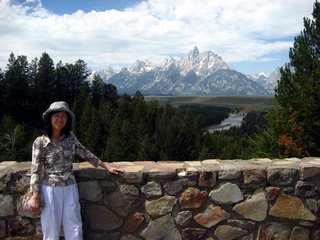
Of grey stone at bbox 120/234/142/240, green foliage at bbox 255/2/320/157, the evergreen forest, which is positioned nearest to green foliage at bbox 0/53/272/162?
the evergreen forest

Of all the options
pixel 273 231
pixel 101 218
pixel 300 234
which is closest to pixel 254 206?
pixel 273 231

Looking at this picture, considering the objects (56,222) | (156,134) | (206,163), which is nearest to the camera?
(56,222)

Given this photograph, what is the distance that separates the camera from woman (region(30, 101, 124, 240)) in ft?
11.9

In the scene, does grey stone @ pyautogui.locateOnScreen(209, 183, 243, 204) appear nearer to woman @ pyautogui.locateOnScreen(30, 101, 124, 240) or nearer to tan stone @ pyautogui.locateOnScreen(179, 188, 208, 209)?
tan stone @ pyautogui.locateOnScreen(179, 188, 208, 209)

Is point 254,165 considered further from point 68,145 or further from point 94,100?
point 94,100

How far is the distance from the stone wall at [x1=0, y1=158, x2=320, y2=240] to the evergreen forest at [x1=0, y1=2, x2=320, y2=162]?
59.0ft

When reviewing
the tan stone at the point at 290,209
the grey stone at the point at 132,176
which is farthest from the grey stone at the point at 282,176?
the grey stone at the point at 132,176

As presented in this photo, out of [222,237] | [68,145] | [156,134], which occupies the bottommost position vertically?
[156,134]

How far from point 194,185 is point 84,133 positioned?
47.5 meters

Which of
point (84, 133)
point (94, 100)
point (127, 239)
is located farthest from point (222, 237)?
point (94, 100)

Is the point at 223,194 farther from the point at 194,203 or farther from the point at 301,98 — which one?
the point at 301,98

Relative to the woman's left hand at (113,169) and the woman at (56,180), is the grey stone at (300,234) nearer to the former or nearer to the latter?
the woman's left hand at (113,169)

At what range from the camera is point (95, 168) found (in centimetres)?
413

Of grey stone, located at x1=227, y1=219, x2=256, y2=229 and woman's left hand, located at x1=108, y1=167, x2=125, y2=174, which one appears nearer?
woman's left hand, located at x1=108, y1=167, x2=125, y2=174
